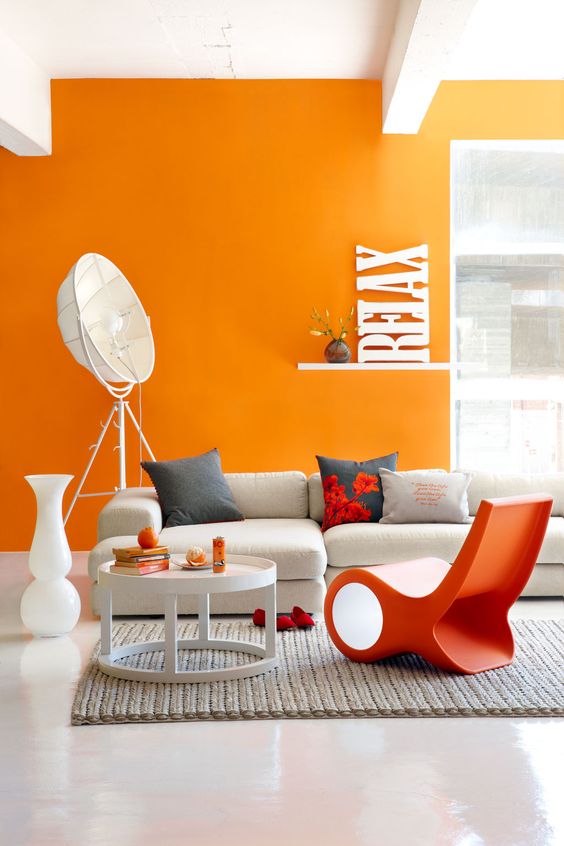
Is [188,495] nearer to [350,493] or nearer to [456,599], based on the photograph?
[350,493]

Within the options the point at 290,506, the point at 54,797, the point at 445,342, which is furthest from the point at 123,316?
the point at 54,797

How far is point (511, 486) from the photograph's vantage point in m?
5.55

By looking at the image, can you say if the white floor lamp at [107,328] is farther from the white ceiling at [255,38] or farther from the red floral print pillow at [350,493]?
the white ceiling at [255,38]

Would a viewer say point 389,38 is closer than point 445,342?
Yes

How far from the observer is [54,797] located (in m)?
2.60

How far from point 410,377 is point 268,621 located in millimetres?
3079

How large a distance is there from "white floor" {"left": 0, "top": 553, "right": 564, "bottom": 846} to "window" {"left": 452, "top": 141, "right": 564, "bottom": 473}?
3.70 metres

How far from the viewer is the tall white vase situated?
4.35 metres

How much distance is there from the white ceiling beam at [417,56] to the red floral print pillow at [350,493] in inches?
85.5

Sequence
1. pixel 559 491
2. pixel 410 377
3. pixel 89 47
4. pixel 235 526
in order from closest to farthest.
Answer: pixel 235 526 → pixel 559 491 → pixel 89 47 → pixel 410 377

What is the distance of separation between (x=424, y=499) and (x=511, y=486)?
60 cm

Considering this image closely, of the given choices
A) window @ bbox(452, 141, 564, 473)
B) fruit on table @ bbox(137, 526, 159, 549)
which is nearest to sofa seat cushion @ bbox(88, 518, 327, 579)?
fruit on table @ bbox(137, 526, 159, 549)

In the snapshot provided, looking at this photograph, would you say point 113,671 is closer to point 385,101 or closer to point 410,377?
point 410,377

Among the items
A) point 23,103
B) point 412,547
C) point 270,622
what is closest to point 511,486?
point 412,547
